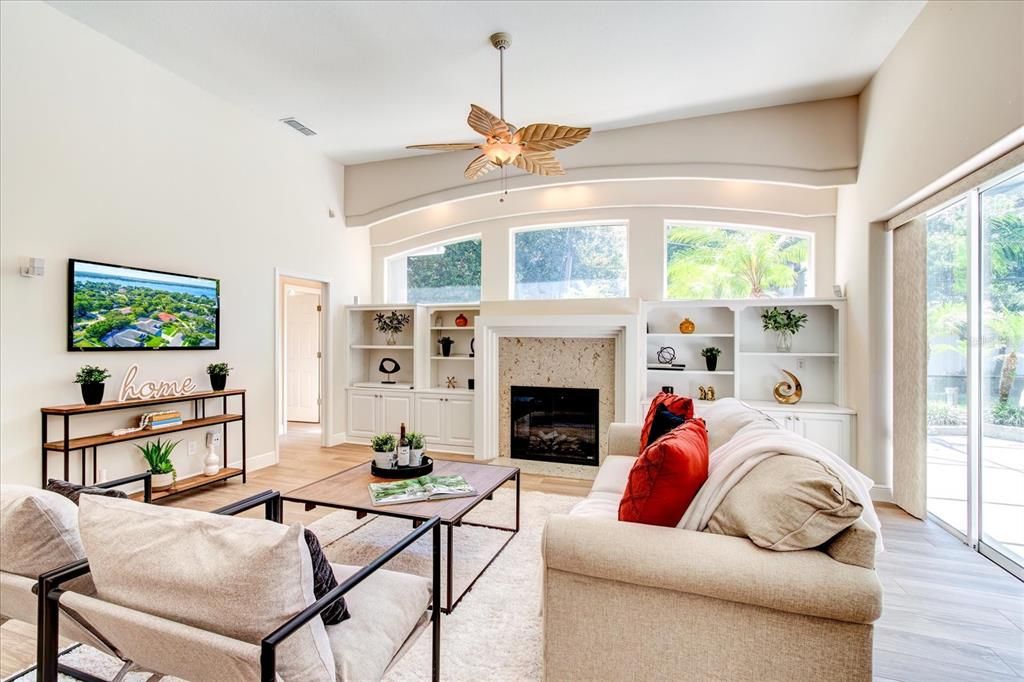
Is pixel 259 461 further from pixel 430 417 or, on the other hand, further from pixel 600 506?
pixel 600 506

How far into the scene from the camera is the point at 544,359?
17.3 feet

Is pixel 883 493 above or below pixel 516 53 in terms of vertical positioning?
below

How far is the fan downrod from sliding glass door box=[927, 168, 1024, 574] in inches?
122

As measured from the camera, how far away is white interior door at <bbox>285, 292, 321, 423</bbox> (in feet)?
24.8

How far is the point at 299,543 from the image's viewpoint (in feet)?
3.64

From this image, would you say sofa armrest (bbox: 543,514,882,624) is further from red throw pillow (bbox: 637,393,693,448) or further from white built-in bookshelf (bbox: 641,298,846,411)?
white built-in bookshelf (bbox: 641,298,846,411)

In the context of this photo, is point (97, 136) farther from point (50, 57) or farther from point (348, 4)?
point (348, 4)

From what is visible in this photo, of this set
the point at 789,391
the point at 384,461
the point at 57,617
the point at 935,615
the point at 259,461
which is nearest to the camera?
Answer: the point at 57,617

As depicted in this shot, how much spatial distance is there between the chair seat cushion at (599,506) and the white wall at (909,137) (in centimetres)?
263

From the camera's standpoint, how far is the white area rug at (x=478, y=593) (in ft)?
6.07

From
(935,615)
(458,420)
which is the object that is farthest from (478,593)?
(458,420)

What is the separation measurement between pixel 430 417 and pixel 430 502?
10.6 ft

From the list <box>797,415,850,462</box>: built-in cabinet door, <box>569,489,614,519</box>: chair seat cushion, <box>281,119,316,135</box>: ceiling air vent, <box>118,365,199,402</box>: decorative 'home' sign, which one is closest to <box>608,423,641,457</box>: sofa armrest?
<box>569,489,614,519</box>: chair seat cushion

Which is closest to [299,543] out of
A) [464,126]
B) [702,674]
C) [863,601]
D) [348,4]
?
[702,674]
